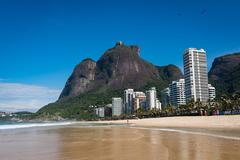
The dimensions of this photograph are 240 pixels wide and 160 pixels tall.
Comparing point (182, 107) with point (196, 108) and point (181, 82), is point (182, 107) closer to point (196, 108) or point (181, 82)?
point (196, 108)

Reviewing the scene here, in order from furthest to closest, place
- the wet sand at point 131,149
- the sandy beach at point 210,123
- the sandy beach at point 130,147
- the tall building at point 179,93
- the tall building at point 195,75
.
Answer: the tall building at point 179,93 → the tall building at point 195,75 → the sandy beach at point 210,123 → the sandy beach at point 130,147 → the wet sand at point 131,149

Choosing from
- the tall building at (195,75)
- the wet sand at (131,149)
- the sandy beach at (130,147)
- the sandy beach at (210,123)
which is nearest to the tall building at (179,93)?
the tall building at (195,75)

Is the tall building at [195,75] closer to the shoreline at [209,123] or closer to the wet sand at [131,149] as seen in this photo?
the shoreline at [209,123]

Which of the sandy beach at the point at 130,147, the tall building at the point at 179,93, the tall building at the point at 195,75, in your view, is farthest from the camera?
the tall building at the point at 179,93

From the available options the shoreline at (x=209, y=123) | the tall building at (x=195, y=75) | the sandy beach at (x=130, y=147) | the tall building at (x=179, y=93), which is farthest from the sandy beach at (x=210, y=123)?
the tall building at (x=179, y=93)

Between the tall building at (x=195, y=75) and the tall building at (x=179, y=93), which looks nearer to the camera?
the tall building at (x=195, y=75)

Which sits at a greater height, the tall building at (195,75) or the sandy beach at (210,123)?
the tall building at (195,75)

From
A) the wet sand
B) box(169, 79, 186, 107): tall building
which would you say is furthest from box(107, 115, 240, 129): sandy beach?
box(169, 79, 186, 107): tall building

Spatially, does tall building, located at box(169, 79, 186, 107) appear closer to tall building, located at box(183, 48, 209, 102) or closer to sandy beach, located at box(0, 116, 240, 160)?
tall building, located at box(183, 48, 209, 102)

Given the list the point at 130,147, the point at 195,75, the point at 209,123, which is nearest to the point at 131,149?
the point at 130,147

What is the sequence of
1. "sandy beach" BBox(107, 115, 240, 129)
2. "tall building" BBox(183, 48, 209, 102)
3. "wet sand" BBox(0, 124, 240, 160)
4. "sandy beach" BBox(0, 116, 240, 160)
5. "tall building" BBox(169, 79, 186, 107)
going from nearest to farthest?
1. "wet sand" BBox(0, 124, 240, 160)
2. "sandy beach" BBox(0, 116, 240, 160)
3. "sandy beach" BBox(107, 115, 240, 129)
4. "tall building" BBox(183, 48, 209, 102)
5. "tall building" BBox(169, 79, 186, 107)
